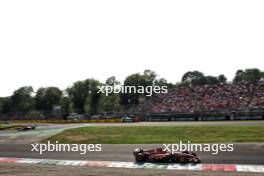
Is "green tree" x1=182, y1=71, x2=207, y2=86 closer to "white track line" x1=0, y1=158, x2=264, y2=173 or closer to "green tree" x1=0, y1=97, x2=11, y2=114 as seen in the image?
"green tree" x1=0, y1=97, x2=11, y2=114

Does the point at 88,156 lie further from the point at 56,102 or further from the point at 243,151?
the point at 56,102

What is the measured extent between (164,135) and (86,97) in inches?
3531

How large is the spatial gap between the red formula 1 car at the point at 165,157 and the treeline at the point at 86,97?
6224cm

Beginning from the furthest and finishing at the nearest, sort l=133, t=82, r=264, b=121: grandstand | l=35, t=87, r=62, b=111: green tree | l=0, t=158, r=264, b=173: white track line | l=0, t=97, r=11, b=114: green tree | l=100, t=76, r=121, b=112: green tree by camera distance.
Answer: l=0, t=97, r=11, b=114: green tree
l=35, t=87, r=62, b=111: green tree
l=100, t=76, r=121, b=112: green tree
l=133, t=82, r=264, b=121: grandstand
l=0, t=158, r=264, b=173: white track line

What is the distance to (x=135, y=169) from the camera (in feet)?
60.4

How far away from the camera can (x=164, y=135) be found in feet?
103

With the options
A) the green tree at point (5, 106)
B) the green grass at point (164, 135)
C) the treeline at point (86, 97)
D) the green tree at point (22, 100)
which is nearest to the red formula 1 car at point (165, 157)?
the green grass at point (164, 135)

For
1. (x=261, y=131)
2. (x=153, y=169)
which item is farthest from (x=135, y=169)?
(x=261, y=131)

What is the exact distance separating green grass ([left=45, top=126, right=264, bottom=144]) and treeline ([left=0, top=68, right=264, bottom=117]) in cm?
4715

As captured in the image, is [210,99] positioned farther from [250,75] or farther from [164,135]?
[250,75]

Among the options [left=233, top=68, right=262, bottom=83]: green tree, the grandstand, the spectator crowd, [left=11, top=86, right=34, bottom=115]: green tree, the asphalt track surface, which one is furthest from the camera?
[left=11, top=86, right=34, bottom=115]: green tree

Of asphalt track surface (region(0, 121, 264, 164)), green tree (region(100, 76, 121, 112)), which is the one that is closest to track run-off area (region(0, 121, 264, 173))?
asphalt track surface (region(0, 121, 264, 164))

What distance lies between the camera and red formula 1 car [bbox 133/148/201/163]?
19.6 meters

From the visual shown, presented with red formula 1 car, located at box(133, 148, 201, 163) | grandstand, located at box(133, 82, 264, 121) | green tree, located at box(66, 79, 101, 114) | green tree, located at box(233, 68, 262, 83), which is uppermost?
green tree, located at box(233, 68, 262, 83)
